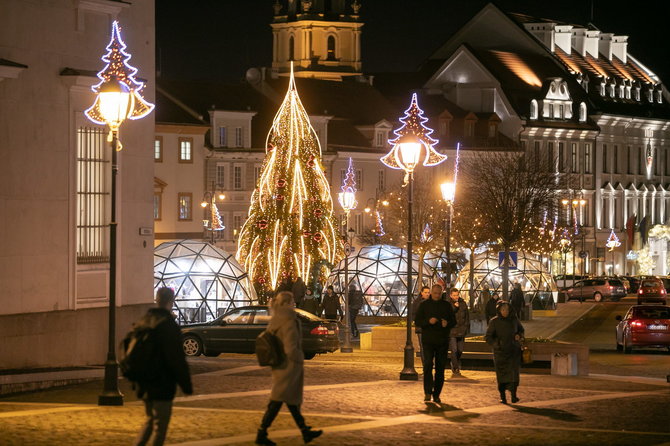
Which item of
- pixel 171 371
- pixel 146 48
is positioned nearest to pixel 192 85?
pixel 146 48

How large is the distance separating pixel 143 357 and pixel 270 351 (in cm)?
265

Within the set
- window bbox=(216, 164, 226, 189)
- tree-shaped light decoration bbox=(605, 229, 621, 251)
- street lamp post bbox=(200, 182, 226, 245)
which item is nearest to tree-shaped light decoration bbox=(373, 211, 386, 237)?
street lamp post bbox=(200, 182, 226, 245)

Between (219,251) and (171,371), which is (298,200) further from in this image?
(171,371)

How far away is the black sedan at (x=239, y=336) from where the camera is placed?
3831 centimetres

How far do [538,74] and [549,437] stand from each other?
106m

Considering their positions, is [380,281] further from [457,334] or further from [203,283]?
[457,334]

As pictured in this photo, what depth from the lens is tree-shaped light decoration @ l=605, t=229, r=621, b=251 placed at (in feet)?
397

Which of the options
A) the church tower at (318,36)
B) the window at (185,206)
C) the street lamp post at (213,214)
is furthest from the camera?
the church tower at (318,36)

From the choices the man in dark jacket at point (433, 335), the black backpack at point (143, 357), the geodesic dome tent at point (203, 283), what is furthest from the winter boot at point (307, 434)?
the geodesic dome tent at point (203, 283)

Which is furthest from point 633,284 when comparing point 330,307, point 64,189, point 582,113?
point 64,189

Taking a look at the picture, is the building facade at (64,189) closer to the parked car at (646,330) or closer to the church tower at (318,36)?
the parked car at (646,330)

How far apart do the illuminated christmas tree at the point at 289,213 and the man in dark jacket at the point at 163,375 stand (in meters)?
39.0

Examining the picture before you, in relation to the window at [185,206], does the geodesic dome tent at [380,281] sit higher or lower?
lower

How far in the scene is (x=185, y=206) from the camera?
306ft
